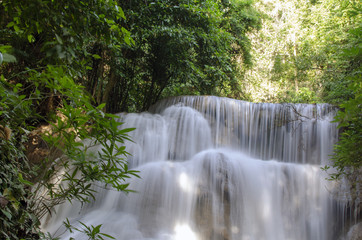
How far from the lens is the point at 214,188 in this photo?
4875 mm

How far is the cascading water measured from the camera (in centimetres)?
453

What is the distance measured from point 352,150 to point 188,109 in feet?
15.3

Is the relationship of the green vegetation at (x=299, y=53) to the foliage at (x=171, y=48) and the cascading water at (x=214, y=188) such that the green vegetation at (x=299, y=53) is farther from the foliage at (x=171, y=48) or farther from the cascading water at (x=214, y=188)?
the foliage at (x=171, y=48)

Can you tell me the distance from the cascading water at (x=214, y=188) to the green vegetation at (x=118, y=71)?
630 millimetres

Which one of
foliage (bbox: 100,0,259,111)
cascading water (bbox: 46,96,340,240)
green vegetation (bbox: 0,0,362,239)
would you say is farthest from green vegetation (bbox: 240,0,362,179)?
foliage (bbox: 100,0,259,111)

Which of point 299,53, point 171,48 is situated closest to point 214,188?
point 171,48

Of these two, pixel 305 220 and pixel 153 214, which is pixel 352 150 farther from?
pixel 153 214

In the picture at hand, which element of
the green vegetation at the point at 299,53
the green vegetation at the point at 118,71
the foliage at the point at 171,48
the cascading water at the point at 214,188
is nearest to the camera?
the green vegetation at the point at 118,71

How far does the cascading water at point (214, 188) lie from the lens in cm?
453

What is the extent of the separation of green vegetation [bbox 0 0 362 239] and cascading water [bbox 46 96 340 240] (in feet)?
2.07

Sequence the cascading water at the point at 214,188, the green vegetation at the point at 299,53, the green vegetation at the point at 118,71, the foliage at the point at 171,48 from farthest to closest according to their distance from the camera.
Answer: the green vegetation at the point at 299,53 < the foliage at the point at 171,48 < the cascading water at the point at 214,188 < the green vegetation at the point at 118,71

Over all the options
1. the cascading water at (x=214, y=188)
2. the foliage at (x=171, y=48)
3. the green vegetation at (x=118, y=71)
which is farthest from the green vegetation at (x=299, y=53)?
the foliage at (x=171, y=48)

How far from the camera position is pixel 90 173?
1659mm

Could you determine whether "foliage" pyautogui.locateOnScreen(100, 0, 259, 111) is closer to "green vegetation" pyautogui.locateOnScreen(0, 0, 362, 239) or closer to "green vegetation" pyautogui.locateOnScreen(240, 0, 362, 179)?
Result: "green vegetation" pyautogui.locateOnScreen(0, 0, 362, 239)
